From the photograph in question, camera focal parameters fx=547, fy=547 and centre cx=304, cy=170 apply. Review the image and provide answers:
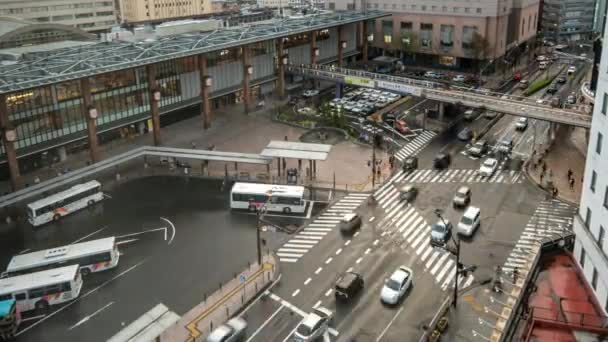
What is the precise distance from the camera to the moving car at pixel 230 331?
34250mm

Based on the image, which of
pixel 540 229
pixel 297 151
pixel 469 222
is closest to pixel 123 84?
pixel 297 151

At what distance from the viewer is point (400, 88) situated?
3100 inches

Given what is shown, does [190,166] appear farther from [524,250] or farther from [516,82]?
[516,82]

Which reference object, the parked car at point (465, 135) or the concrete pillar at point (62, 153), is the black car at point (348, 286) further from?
the concrete pillar at point (62, 153)

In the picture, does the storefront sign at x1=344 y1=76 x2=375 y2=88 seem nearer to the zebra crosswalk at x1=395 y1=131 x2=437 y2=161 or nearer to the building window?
the zebra crosswalk at x1=395 y1=131 x2=437 y2=161

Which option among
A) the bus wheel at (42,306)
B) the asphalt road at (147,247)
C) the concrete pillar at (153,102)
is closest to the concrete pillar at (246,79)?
the concrete pillar at (153,102)

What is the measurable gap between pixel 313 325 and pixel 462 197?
25338mm

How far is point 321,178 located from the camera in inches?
2392

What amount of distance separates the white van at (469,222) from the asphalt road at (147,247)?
1481cm

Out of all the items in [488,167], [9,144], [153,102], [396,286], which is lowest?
[396,286]

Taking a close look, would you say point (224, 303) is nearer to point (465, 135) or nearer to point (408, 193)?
point (408, 193)

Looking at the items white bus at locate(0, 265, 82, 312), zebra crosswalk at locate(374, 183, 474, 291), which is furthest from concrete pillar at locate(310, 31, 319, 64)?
white bus at locate(0, 265, 82, 312)

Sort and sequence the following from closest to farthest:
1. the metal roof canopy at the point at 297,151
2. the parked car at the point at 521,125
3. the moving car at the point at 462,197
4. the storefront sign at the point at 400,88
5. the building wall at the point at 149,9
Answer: the moving car at the point at 462,197, the metal roof canopy at the point at 297,151, the parked car at the point at 521,125, the storefront sign at the point at 400,88, the building wall at the point at 149,9

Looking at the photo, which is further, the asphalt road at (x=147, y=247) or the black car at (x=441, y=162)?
the black car at (x=441, y=162)
